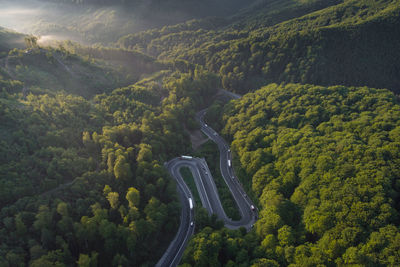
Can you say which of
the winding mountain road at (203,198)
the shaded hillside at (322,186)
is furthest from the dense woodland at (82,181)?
the shaded hillside at (322,186)

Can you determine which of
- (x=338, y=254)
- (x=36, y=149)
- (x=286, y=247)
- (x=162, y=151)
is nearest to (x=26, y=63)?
(x=36, y=149)

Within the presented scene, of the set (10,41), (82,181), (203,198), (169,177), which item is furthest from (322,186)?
(10,41)

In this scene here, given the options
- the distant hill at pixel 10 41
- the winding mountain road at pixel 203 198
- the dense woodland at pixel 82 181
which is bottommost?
the winding mountain road at pixel 203 198

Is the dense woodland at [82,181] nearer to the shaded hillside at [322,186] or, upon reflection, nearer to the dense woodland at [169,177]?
the dense woodland at [169,177]

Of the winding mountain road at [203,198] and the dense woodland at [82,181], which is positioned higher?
the dense woodland at [82,181]

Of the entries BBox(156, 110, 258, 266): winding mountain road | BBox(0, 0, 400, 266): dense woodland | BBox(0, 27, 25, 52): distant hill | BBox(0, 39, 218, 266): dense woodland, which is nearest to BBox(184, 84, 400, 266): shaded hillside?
BBox(0, 0, 400, 266): dense woodland

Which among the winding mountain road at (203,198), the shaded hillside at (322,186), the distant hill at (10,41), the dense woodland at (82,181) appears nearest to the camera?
the shaded hillside at (322,186)

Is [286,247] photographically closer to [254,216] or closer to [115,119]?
[254,216]

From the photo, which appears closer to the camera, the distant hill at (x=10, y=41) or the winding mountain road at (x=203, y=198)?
the winding mountain road at (x=203, y=198)

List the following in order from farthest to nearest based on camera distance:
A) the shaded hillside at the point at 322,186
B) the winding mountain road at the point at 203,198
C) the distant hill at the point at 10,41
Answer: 1. the distant hill at the point at 10,41
2. the winding mountain road at the point at 203,198
3. the shaded hillside at the point at 322,186

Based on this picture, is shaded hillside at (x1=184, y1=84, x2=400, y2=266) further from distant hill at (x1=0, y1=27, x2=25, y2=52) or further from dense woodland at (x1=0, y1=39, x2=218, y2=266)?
distant hill at (x1=0, y1=27, x2=25, y2=52)
